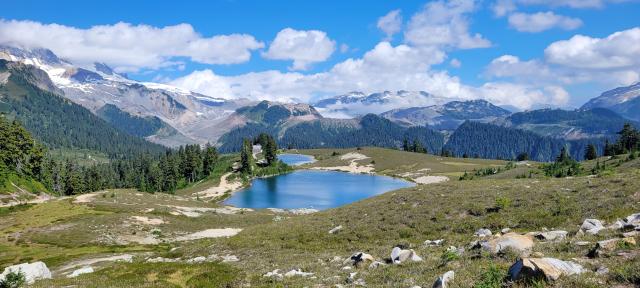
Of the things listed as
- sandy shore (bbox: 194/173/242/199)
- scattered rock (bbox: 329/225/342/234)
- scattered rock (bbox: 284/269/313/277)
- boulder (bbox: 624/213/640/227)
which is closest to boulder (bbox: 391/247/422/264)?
scattered rock (bbox: 284/269/313/277)

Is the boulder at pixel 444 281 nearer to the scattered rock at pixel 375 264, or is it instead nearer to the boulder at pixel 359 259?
the scattered rock at pixel 375 264

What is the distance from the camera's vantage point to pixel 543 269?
14758mm

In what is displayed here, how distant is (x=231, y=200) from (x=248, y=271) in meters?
139

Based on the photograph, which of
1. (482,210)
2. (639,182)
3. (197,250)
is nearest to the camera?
(639,182)

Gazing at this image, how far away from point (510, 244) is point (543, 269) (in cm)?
699

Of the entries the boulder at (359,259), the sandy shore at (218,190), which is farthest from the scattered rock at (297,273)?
the sandy shore at (218,190)

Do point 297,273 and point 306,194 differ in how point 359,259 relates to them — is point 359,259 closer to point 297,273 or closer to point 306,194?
point 297,273

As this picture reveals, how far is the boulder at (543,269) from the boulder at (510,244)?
4.40 meters

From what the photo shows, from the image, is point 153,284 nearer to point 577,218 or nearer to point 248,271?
point 248,271

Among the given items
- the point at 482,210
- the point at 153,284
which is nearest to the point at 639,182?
the point at 482,210

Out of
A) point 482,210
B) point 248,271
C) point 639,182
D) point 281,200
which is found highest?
point 639,182

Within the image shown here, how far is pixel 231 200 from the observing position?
166 metres

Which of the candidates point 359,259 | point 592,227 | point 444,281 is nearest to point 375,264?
point 359,259

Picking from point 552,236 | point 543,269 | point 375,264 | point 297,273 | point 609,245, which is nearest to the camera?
point 543,269
